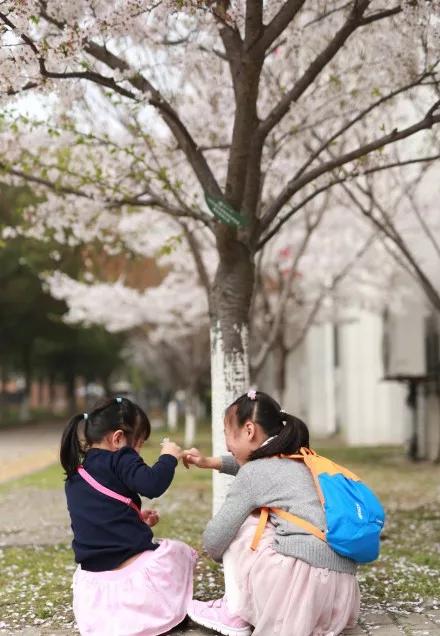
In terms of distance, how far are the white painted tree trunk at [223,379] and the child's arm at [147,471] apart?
205cm

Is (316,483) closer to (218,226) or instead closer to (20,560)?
(218,226)

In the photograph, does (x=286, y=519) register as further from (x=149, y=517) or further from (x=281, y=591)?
(x=149, y=517)

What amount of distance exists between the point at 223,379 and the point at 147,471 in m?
2.30

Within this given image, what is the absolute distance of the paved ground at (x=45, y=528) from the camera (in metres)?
4.35

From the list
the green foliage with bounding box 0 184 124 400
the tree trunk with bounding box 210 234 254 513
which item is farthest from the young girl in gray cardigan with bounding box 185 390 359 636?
the green foliage with bounding box 0 184 124 400

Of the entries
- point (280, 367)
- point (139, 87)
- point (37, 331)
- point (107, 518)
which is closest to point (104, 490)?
point (107, 518)

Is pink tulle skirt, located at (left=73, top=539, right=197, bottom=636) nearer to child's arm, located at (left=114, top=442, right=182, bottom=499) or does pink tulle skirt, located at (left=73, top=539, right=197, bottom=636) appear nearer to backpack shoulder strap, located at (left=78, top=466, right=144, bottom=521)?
backpack shoulder strap, located at (left=78, top=466, right=144, bottom=521)

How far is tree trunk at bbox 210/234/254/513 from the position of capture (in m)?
6.23

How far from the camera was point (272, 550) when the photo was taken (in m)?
3.96

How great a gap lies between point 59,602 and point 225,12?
3.76 meters

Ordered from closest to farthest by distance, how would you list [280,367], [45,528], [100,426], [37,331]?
[100,426], [45,528], [280,367], [37,331]

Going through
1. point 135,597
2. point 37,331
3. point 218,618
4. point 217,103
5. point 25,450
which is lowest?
point 25,450

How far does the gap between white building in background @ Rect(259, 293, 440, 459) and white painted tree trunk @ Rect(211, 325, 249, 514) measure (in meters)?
8.80

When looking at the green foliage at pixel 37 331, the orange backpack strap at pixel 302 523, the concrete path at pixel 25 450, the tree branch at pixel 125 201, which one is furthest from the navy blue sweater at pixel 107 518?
the green foliage at pixel 37 331
